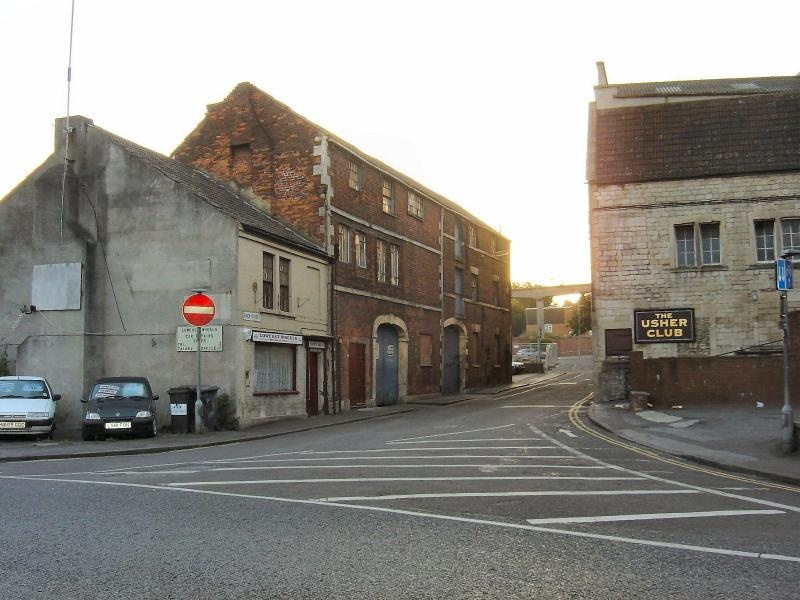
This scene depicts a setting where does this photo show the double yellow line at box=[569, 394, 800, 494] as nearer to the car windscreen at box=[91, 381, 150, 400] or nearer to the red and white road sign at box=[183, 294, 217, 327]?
the red and white road sign at box=[183, 294, 217, 327]

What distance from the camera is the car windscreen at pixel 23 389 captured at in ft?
60.8

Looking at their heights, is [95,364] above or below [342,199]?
below

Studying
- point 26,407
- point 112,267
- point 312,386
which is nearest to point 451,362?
point 312,386

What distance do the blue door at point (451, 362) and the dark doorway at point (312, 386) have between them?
1249 cm

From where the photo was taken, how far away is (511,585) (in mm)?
5230

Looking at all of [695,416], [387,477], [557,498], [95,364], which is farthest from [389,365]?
[557,498]

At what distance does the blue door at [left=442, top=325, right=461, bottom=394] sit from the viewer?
3775 centimetres

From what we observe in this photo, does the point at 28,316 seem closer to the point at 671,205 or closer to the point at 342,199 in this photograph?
the point at 342,199

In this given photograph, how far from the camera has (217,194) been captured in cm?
2528

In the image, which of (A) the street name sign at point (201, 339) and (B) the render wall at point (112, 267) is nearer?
(A) the street name sign at point (201, 339)

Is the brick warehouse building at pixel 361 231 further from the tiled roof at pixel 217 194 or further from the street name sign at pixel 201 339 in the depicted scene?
the street name sign at pixel 201 339

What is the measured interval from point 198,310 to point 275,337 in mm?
3714

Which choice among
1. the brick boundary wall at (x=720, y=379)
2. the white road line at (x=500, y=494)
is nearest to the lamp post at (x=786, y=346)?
the white road line at (x=500, y=494)

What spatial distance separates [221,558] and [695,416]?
16008 mm
